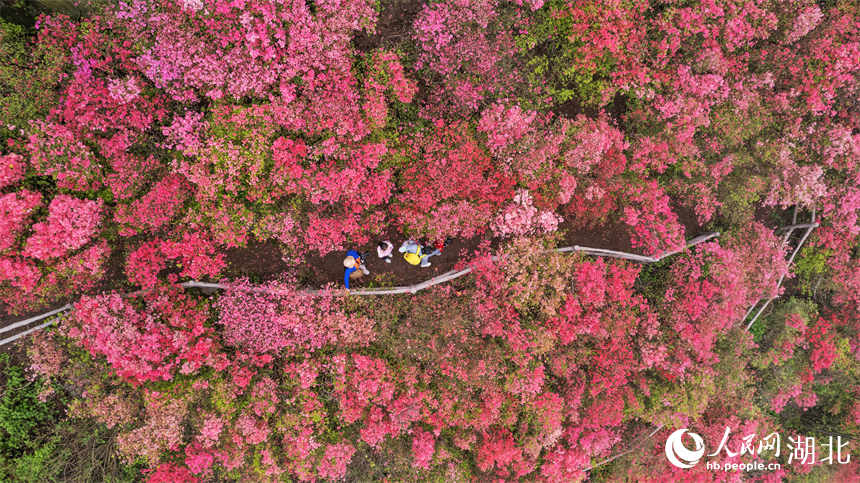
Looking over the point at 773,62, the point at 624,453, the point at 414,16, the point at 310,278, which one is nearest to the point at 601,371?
the point at 624,453

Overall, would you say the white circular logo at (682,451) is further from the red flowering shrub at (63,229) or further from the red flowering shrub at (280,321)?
the red flowering shrub at (63,229)

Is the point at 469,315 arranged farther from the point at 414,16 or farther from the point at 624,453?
the point at 414,16

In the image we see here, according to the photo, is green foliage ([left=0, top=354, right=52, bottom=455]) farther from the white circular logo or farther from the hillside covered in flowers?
the white circular logo

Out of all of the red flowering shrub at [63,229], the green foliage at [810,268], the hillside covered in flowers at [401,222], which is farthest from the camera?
the green foliage at [810,268]

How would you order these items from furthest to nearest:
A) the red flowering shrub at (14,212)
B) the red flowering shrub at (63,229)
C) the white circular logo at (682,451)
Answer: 1. the white circular logo at (682,451)
2. the red flowering shrub at (63,229)
3. the red flowering shrub at (14,212)

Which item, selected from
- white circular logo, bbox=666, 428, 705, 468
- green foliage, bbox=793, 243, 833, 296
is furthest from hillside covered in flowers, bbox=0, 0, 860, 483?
white circular logo, bbox=666, 428, 705, 468

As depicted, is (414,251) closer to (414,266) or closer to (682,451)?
(414,266)

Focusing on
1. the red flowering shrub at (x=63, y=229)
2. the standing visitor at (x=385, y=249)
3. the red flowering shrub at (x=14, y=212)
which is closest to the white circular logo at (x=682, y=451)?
the standing visitor at (x=385, y=249)
